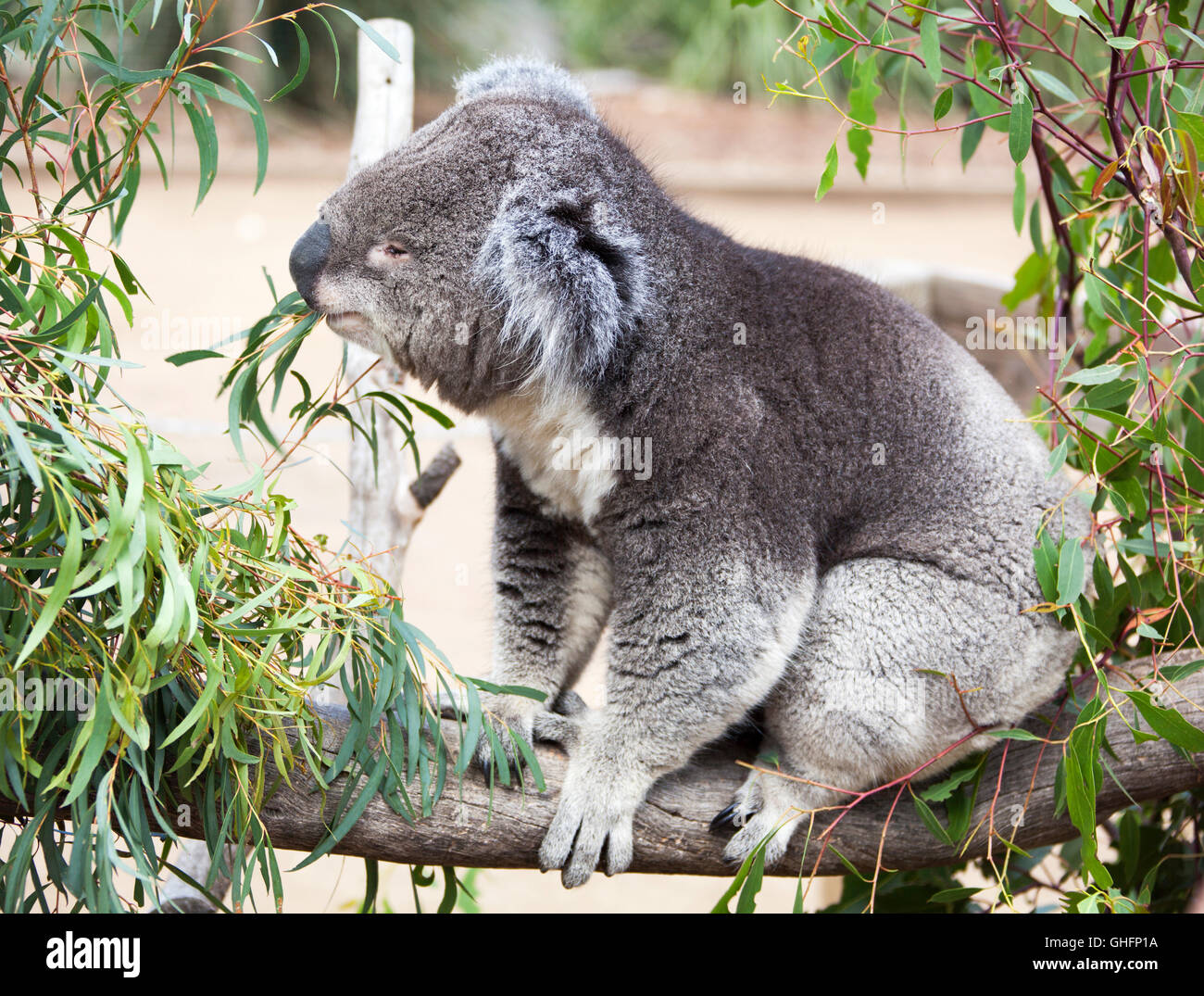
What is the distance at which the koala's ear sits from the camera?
2186mm

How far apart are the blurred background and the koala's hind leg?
220cm

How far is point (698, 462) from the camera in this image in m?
2.30

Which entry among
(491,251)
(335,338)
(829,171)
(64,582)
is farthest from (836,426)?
(335,338)

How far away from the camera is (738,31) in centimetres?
1228

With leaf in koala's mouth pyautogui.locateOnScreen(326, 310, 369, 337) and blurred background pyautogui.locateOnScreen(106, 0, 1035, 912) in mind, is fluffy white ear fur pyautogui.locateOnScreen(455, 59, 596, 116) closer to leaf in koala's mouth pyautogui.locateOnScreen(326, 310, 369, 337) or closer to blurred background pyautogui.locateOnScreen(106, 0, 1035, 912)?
leaf in koala's mouth pyautogui.locateOnScreen(326, 310, 369, 337)

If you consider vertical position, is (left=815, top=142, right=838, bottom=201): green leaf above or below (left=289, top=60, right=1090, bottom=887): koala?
above

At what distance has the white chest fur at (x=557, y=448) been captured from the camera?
2.37 m

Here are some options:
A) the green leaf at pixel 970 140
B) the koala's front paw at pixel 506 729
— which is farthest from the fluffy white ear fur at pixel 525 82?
the koala's front paw at pixel 506 729

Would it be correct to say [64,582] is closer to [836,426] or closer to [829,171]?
[836,426]

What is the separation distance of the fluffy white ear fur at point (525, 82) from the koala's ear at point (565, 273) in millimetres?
492

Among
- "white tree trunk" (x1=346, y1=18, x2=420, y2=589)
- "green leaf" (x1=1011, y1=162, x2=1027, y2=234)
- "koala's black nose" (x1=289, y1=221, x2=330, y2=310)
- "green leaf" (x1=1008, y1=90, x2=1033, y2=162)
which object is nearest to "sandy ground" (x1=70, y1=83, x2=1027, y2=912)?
"green leaf" (x1=1011, y1=162, x2=1027, y2=234)

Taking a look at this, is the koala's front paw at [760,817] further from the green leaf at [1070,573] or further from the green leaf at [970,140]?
the green leaf at [970,140]

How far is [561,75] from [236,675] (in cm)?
177

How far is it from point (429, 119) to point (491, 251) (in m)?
5.43
